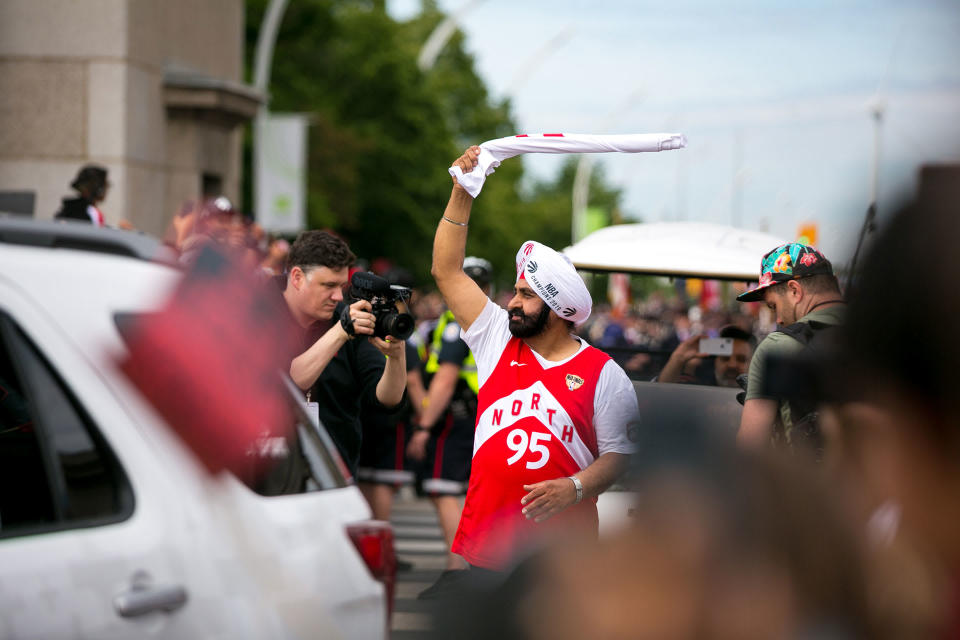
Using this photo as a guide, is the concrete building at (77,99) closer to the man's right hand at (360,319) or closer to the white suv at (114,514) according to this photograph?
the man's right hand at (360,319)

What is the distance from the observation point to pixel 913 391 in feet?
4.40

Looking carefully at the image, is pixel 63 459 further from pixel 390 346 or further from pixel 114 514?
pixel 390 346

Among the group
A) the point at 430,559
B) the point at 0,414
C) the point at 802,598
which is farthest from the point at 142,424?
the point at 430,559

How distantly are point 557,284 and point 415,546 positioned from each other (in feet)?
20.2

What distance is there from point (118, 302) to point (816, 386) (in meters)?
1.61

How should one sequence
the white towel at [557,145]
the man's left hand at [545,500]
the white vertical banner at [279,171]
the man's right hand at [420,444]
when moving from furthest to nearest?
the white vertical banner at [279,171], the man's right hand at [420,444], the white towel at [557,145], the man's left hand at [545,500]

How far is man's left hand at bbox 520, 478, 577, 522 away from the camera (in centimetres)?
420

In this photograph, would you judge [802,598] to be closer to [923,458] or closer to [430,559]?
[923,458]

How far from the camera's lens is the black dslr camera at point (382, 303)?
4719mm

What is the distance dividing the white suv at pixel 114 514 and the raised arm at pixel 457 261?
2.00 meters

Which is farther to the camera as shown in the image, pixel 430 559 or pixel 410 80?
pixel 410 80

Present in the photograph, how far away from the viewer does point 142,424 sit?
246 cm

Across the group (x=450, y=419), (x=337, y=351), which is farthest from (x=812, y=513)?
(x=450, y=419)

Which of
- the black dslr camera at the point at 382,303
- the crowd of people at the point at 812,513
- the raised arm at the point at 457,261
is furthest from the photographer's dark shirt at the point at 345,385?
the crowd of people at the point at 812,513
